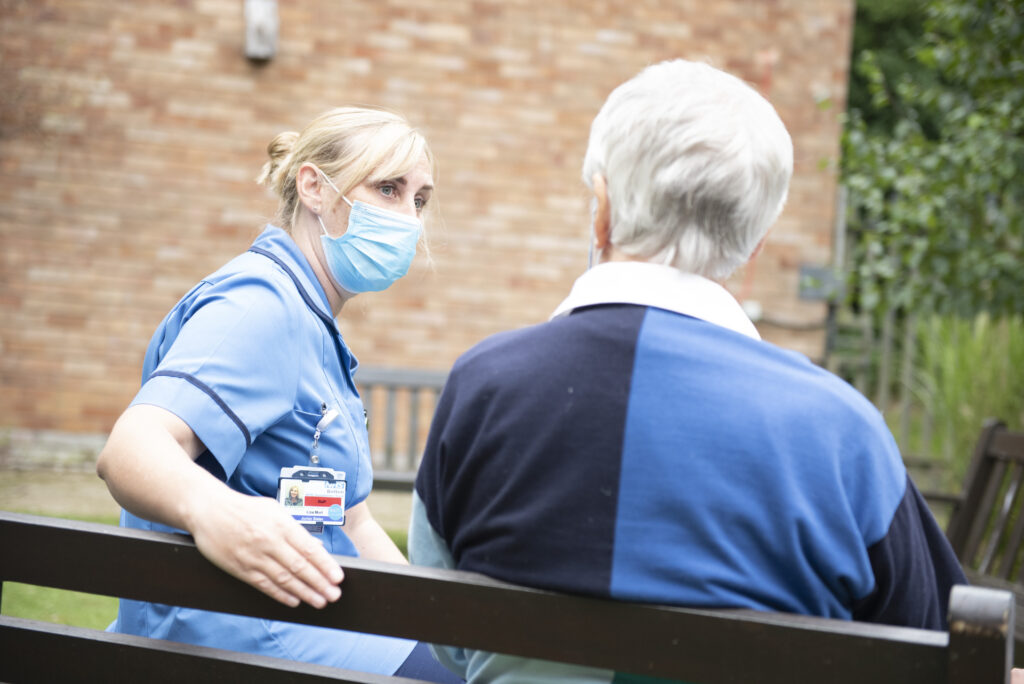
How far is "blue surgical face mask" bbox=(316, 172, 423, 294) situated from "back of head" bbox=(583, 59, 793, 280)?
0.92 m

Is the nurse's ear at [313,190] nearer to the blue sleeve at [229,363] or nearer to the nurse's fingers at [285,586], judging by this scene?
the blue sleeve at [229,363]

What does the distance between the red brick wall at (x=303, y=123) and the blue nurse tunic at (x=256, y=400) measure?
4970 millimetres

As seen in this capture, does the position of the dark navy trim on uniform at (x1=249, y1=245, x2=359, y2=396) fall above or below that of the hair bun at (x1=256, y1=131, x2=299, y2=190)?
below

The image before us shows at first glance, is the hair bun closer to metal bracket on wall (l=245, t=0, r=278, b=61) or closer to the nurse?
the nurse

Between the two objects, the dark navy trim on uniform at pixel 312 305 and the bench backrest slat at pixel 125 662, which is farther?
the dark navy trim on uniform at pixel 312 305

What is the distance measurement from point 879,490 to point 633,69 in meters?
6.59

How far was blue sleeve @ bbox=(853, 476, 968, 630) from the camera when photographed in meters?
1.23

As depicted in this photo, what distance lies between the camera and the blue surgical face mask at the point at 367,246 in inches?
84.7

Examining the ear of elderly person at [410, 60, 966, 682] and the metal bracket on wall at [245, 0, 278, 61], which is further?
the metal bracket on wall at [245, 0, 278, 61]

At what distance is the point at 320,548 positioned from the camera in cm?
126

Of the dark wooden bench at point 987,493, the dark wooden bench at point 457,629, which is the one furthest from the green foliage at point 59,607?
the dark wooden bench at point 987,493

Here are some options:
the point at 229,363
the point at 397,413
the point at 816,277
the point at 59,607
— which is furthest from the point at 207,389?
the point at 816,277

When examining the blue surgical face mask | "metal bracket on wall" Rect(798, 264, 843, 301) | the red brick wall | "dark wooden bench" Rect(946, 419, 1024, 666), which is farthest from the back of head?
"metal bracket on wall" Rect(798, 264, 843, 301)

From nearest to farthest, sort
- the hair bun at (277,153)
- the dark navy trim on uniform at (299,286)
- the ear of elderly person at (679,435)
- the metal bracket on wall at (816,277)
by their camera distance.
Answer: the ear of elderly person at (679,435) → the dark navy trim on uniform at (299,286) → the hair bun at (277,153) → the metal bracket on wall at (816,277)
